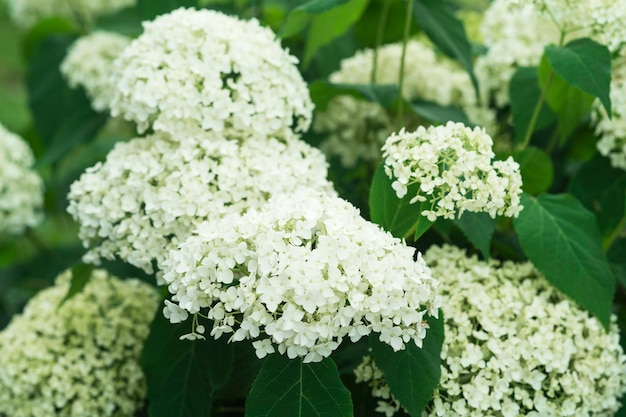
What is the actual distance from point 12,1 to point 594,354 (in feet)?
9.66

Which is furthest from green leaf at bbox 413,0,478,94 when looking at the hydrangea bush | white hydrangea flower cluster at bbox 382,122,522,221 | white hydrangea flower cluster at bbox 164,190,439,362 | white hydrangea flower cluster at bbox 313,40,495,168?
white hydrangea flower cluster at bbox 164,190,439,362

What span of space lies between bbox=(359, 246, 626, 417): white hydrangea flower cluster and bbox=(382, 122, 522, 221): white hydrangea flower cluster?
0.88 ft

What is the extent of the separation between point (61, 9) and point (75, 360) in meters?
1.94

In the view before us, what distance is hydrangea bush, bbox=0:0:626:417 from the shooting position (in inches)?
53.8

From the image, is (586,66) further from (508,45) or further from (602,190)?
(508,45)

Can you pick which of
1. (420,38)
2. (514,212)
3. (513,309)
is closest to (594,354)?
(513,309)

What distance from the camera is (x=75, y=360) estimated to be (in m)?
1.92

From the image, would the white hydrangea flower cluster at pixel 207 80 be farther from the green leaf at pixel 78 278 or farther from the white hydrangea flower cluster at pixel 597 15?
the white hydrangea flower cluster at pixel 597 15

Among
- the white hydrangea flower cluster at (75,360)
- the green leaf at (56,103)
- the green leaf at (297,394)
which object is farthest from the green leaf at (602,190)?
the green leaf at (56,103)

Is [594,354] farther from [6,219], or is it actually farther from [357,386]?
[6,219]

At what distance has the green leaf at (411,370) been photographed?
56.9 inches

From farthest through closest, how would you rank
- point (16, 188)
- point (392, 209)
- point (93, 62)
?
point (93, 62)
point (16, 188)
point (392, 209)

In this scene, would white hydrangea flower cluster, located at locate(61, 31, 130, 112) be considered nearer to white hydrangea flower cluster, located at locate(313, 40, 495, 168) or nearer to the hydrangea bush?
the hydrangea bush

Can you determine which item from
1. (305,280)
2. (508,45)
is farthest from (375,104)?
(305,280)
